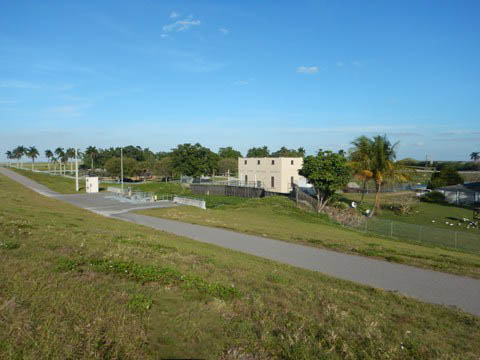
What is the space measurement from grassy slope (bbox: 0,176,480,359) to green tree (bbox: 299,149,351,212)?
25.7 metres

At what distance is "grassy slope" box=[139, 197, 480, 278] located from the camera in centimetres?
1239

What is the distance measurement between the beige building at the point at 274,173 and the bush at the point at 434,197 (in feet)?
56.9

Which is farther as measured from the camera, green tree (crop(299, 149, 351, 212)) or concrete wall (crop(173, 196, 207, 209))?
green tree (crop(299, 149, 351, 212))

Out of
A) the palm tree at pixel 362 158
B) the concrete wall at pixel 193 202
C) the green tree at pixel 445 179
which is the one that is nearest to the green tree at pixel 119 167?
the concrete wall at pixel 193 202

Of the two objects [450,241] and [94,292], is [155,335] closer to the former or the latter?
[94,292]

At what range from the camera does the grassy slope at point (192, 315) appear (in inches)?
168

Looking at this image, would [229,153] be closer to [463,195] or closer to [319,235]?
[463,195]

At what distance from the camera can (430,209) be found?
36.5 meters

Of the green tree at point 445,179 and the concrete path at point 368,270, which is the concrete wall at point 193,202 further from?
the green tree at point 445,179

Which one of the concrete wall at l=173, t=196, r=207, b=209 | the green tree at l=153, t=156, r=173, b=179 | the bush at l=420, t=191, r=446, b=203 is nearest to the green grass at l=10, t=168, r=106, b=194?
the concrete wall at l=173, t=196, r=207, b=209

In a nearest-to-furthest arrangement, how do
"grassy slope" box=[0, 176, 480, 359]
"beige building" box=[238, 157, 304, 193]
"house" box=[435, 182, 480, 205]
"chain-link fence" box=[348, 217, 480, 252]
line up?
"grassy slope" box=[0, 176, 480, 359], "chain-link fence" box=[348, 217, 480, 252], "house" box=[435, 182, 480, 205], "beige building" box=[238, 157, 304, 193]

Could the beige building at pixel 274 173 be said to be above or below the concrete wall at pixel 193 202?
above

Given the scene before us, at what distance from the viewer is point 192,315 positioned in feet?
16.9

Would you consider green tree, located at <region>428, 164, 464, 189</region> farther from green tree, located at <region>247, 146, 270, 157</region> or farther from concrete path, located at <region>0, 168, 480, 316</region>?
green tree, located at <region>247, 146, 270, 157</region>
